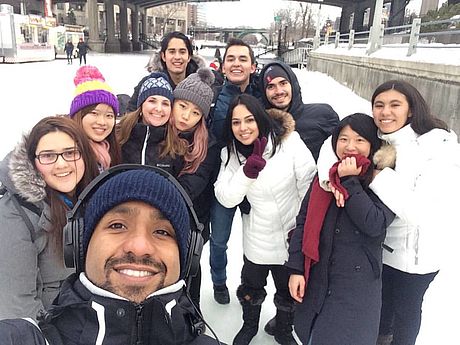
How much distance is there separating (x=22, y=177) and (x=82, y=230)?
589 millimetres

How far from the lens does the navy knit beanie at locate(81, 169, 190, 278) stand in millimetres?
1224

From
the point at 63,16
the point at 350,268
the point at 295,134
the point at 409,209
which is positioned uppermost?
the point at 63,16

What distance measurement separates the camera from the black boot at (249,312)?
260cm

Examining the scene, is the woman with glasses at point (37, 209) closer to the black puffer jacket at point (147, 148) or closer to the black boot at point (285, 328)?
the black puffer jacket at point (147, 148)

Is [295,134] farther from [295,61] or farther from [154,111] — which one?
[295,61]

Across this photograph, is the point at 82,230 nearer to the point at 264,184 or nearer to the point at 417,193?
the point at 264,184

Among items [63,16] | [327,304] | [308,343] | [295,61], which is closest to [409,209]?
[327,304]

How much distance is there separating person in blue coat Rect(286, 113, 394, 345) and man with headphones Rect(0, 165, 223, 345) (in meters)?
0.83

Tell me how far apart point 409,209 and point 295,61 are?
3705cm

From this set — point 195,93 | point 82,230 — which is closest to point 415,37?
point 195,93

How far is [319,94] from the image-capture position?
14672 mm

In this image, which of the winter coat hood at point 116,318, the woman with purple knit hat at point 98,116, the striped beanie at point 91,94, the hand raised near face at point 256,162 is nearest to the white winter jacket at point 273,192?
the hand raised near face at point 256,162

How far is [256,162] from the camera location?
2.17m

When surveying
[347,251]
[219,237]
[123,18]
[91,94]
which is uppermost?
[123,18]
